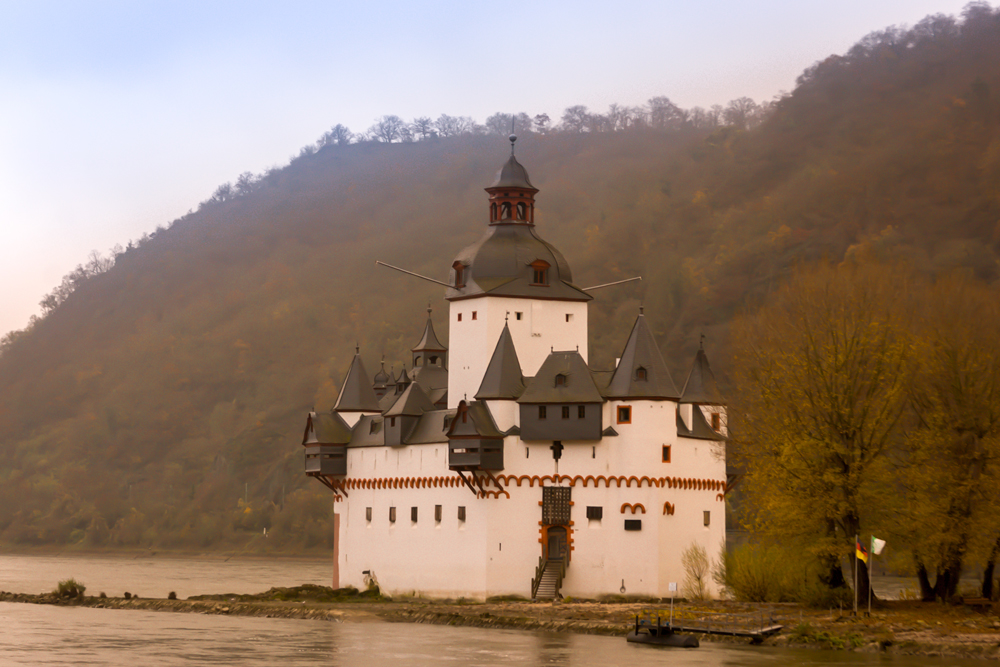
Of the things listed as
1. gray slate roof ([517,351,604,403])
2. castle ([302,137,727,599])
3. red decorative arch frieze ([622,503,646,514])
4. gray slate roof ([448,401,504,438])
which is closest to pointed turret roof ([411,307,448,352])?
castle ([302,137,727,599])

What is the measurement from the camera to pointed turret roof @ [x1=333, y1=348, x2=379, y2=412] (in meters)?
81.9

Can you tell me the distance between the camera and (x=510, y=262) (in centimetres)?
7419

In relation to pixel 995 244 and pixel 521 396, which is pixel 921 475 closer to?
pixel 521 396

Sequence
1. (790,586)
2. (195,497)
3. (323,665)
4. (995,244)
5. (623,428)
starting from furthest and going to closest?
(195,497)
(995,244)
(623,428)
(790,586)
(323,665)

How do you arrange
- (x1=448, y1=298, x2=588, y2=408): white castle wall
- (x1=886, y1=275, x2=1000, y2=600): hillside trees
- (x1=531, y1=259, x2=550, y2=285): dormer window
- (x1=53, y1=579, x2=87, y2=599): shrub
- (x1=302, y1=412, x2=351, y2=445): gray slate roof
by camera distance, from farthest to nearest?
1. (x1=53, y1=579, x2=87, y2=599): shrub
2. (x1=302, y1=412, x2=351, y2=445): gray slate roof
3. (x1=531, y1=259, x2=550, y2=285): dormer window
4. (x1=448, y1=298, x2=588, y2=408): white castle wall
5. (x1=886, y1=275, x2=1000, y2=600): hillside trees

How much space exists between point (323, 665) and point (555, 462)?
20.4 meters

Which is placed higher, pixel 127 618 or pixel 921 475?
pixel 921 475

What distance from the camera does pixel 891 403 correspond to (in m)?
57.8

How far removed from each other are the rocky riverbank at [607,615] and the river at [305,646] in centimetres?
119

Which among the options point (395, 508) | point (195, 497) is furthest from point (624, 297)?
point (395, 508)

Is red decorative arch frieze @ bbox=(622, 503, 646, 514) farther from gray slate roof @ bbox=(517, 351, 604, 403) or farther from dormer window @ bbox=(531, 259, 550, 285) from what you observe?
dormer window @ bbox=(531, 259, 550, 285)

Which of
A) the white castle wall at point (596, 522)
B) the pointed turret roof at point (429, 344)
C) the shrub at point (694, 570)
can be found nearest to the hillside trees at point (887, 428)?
the white castle wall at point (596, 522)

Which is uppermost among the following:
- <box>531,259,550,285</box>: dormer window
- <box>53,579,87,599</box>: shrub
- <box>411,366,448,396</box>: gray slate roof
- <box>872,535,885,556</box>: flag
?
<box>531,259,550,285</box>: dormer window

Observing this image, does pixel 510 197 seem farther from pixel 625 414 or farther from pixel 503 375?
pixel 625 414
